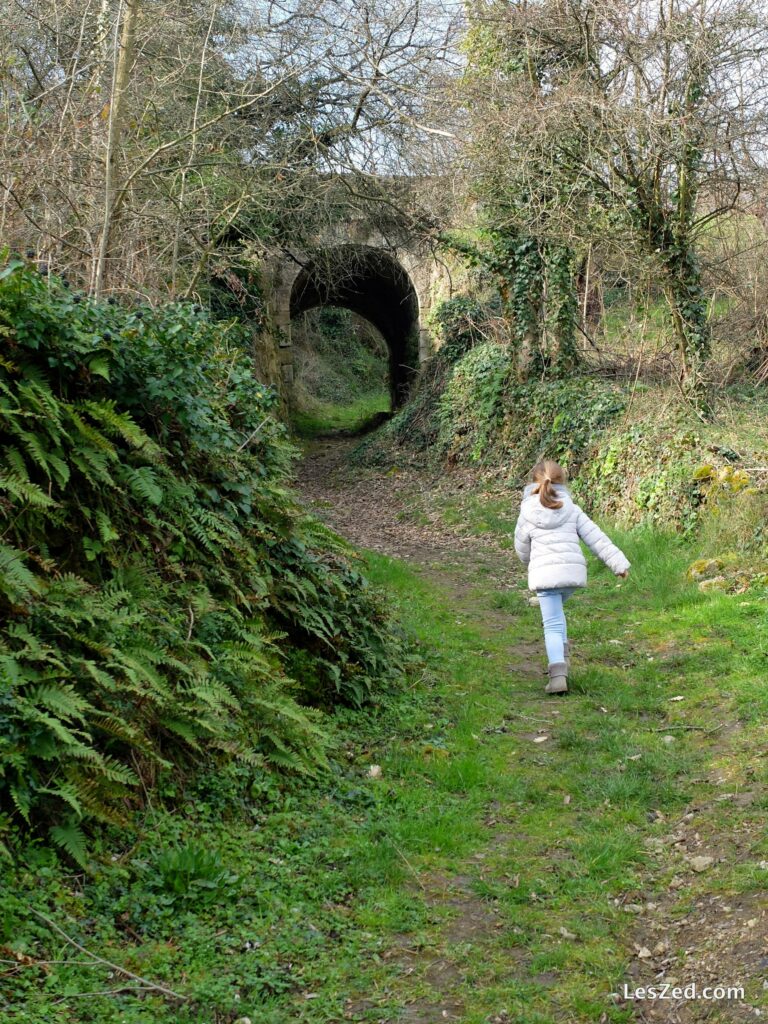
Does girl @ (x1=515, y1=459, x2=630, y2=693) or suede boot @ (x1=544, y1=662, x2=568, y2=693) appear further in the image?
girl @ (x1=515, y1=459, x2=630, y2=693)

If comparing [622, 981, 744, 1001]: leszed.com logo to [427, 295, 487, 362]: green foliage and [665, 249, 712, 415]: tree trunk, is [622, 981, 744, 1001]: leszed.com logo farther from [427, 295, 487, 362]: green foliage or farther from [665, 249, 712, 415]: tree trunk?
[427, 295, 487, 362]: green foliage

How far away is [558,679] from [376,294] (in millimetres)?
24842

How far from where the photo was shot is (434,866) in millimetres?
5312

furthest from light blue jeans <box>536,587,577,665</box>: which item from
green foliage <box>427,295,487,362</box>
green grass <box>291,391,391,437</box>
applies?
green grass <box>291,391,391,437</box>

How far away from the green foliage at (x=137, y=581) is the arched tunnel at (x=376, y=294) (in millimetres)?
15811

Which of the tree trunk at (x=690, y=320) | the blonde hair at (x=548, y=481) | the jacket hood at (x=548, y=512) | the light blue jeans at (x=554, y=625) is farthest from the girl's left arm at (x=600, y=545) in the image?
the tree trunk at (x=690, y=320)

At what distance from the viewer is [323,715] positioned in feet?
22.8

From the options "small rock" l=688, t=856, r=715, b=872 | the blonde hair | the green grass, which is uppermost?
the green grass

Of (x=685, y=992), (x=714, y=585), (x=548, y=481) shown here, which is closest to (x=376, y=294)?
(x=714, y=585)

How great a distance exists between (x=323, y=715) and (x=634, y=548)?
21.9ft

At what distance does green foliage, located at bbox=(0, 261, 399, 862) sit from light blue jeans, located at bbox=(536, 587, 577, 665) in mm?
1498

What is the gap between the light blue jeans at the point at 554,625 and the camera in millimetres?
8320

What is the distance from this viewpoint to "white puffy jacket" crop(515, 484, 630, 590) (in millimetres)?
8359

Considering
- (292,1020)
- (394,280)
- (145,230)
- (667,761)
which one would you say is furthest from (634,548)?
(394,280)
